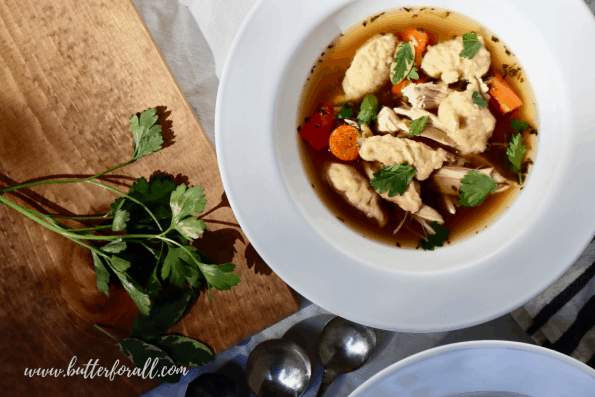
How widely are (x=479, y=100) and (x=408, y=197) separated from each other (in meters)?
0.44

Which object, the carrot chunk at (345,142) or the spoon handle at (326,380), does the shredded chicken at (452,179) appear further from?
the spoon handle at (326,380)

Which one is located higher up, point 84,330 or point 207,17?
point 207,17

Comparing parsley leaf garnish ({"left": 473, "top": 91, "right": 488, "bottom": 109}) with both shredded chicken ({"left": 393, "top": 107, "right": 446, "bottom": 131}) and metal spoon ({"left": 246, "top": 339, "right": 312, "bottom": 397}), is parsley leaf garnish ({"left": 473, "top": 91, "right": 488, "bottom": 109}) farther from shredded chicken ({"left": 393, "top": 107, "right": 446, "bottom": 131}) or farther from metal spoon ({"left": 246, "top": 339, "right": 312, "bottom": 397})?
metal spoon ({"left": 246, "top": 339, "right": 312, "bottom": 397})

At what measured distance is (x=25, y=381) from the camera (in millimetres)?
1257

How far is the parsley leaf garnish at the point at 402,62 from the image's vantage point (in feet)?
4.27

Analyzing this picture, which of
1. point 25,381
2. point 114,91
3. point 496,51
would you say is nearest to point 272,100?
point 114,91

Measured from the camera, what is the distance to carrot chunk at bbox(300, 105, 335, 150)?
137 centimetres

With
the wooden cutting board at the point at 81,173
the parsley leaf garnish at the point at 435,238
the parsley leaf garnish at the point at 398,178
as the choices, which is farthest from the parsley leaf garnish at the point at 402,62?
the wooden cutting board at the point at 81,173

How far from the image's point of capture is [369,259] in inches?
47.6

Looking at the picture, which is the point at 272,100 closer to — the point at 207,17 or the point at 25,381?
the point at 207,17

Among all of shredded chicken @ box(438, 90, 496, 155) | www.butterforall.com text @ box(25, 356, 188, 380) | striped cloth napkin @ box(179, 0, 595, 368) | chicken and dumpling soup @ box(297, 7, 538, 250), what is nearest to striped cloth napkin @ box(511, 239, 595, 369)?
striped cloth napkin @ box(179, 0, 595, 368)

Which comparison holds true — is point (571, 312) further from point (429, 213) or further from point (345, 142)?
point (345, 142)

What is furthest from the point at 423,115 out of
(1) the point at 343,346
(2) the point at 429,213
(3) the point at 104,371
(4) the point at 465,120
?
(3) the point at 104,371

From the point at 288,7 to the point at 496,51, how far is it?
850 mm
